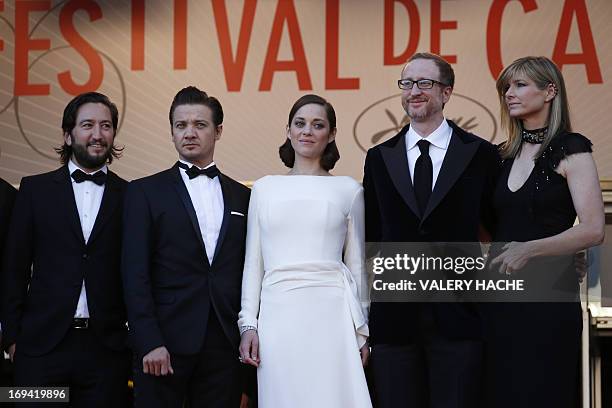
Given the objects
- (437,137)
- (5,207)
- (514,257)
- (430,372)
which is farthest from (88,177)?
(514,257)

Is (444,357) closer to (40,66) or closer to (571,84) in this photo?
(571,84)

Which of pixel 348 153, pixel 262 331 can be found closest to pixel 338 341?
pixel 262 331

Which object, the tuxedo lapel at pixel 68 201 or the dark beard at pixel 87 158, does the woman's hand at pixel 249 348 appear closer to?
the tuxedo lapel at pixel 68 201

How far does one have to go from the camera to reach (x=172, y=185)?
377 centimetres

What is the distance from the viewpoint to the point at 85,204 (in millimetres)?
3877

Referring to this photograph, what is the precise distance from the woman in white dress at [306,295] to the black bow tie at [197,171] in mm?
183

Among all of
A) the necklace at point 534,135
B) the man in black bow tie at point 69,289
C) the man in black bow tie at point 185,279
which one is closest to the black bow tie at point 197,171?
the man in black bow tie at point 185,279

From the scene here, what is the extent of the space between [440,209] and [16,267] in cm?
140

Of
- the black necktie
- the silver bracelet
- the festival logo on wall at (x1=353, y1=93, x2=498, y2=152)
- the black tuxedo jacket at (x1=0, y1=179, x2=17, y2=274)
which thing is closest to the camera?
the black necktie

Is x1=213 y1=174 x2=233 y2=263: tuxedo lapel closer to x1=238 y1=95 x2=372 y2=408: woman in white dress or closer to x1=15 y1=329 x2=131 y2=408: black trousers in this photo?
x1=238 y1=95 x2=372 y2=408: woman in white dress

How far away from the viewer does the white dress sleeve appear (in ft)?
12.3

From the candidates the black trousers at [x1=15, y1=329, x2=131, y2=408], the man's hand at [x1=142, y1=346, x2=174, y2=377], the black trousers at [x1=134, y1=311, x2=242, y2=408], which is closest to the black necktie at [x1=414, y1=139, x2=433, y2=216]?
the black trousers at [x1=134, y1=311, x2=242, y2=408]

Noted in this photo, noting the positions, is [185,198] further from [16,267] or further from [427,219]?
[427,219]

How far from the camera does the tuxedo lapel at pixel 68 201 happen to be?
149 inches
